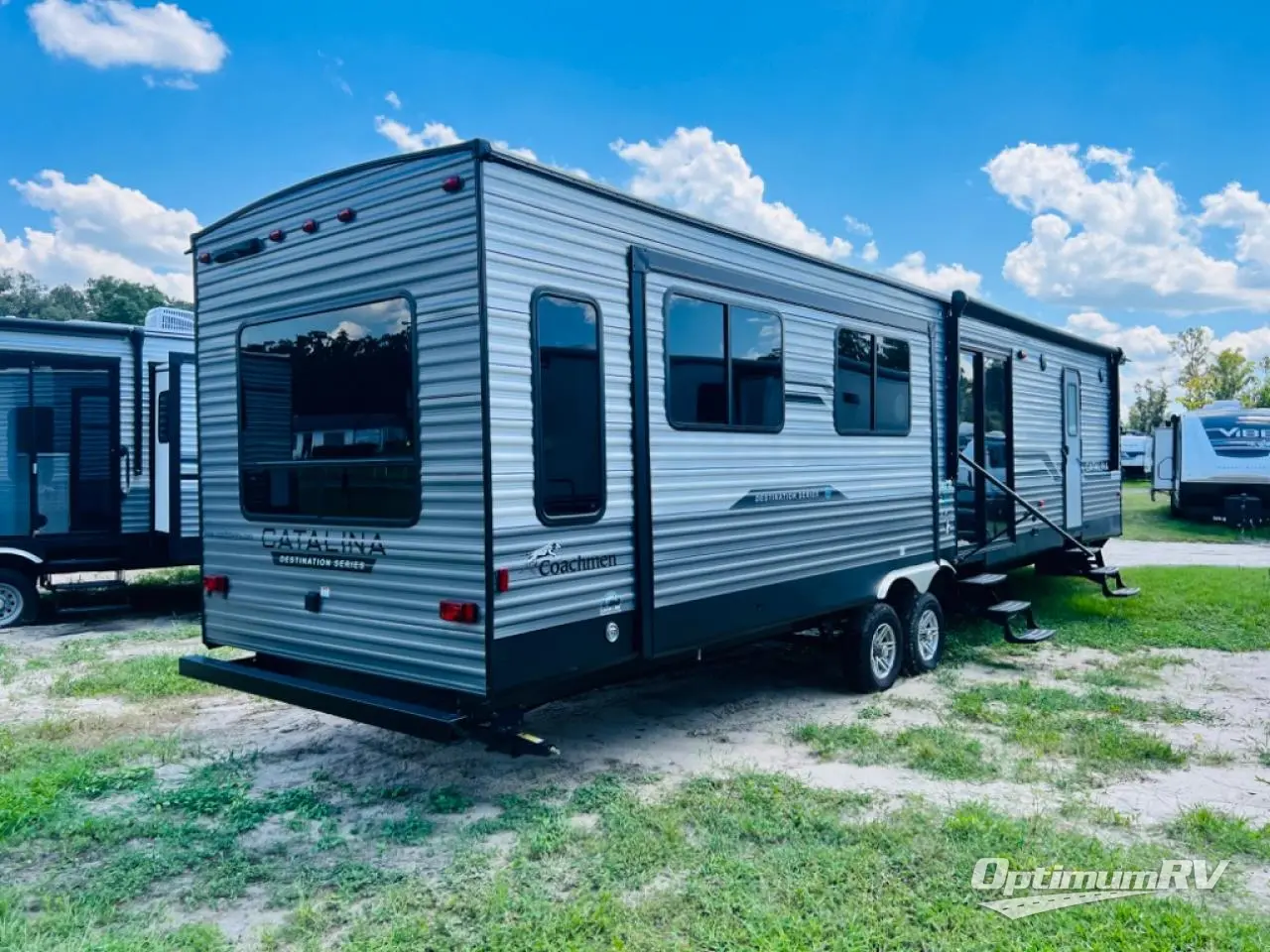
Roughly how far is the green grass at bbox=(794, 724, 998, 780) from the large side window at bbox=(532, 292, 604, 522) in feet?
7.03

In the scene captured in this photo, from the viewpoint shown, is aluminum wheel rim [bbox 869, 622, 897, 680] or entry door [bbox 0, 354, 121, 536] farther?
entry door [bbox 0, 354, 121, 536]

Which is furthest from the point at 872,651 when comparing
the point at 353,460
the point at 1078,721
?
the point at 353,460

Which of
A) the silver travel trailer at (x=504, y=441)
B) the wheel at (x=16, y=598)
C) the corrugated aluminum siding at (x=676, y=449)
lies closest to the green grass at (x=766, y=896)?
the silver travel trailer at (x=504, y=441)

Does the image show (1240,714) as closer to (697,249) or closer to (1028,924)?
(1028,924)

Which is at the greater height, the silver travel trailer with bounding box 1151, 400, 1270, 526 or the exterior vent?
the exterior vent

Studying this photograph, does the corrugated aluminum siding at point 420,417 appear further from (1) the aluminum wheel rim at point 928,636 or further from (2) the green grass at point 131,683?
(1) the aluminum wheel rim at point 928,636

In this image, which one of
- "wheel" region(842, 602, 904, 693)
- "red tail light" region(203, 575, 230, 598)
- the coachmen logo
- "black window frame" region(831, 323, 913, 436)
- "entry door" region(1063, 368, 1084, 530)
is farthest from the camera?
"entry door" region(1063, 368, 1084, 530)

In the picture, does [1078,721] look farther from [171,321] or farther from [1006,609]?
[171,321]

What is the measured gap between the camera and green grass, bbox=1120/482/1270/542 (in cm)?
1823

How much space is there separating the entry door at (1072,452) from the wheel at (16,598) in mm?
10831

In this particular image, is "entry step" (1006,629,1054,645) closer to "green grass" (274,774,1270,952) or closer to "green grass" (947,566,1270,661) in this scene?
"green grass" (947,566,1270,661)

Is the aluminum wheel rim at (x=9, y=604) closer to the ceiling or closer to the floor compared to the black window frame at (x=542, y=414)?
closer to the floor

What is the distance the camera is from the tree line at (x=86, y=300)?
4400cm

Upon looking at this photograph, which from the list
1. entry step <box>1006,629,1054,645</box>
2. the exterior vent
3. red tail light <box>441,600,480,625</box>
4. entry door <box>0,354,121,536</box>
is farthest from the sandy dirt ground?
the exterior vent
